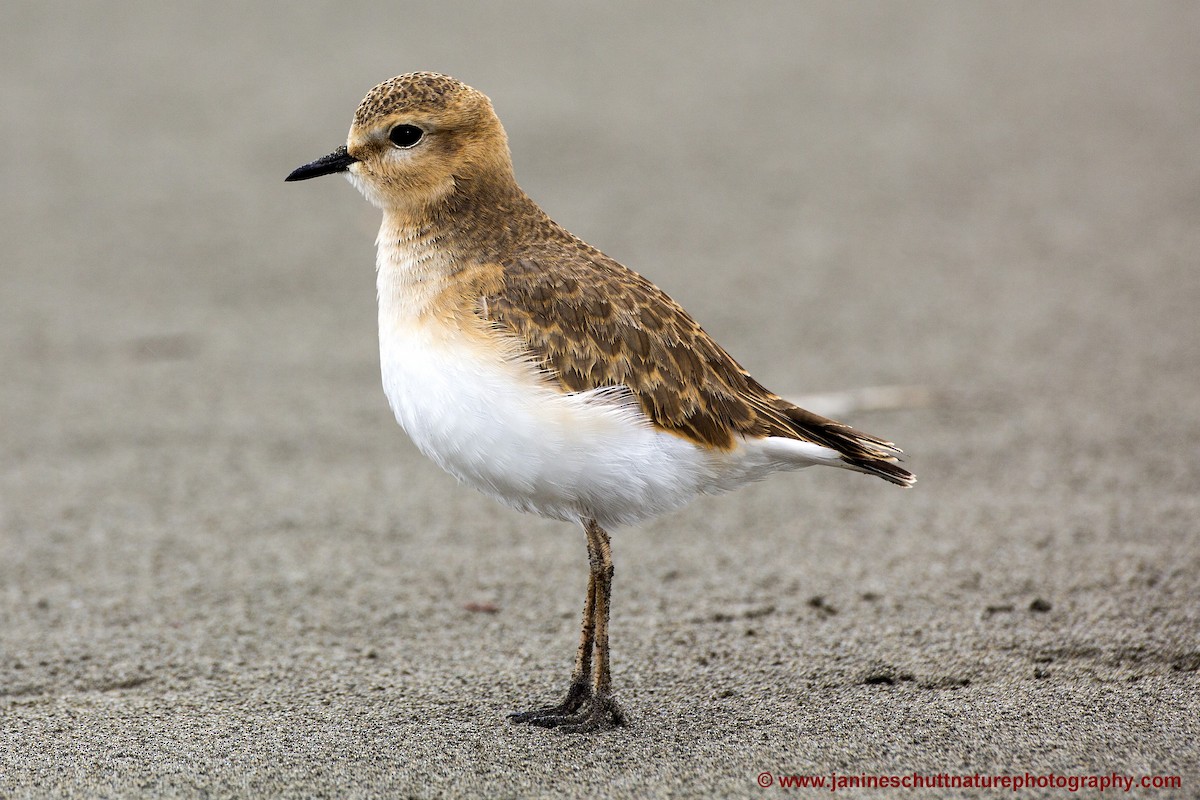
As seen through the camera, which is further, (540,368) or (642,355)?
(642,355)

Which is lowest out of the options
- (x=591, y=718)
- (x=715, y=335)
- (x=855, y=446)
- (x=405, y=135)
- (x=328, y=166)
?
(x=591, y=718)

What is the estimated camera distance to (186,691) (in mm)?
4121

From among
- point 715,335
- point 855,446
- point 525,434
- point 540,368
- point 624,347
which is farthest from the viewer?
point 715,335

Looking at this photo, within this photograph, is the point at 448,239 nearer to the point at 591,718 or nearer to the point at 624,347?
the point at 624,347

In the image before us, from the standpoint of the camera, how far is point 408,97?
378 centimetres

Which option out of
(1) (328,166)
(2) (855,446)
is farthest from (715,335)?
(1) (328,166)

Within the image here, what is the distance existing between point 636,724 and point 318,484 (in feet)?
8.63

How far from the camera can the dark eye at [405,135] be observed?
381 centimetres

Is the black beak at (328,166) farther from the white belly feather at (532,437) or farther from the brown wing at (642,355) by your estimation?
the brown wing at (642,355)

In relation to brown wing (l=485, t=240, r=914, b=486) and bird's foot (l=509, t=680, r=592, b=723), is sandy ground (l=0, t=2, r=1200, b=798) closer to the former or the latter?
bird's foot (l=509, t=680, r=592, b=723)

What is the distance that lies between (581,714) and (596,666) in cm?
17

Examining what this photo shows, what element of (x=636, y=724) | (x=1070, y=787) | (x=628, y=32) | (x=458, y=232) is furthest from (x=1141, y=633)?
(x=628, y=32)

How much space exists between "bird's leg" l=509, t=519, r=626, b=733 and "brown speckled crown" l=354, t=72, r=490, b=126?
1315 mm

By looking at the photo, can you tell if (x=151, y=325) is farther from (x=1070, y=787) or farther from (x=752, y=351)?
(x=1070, y=787)
